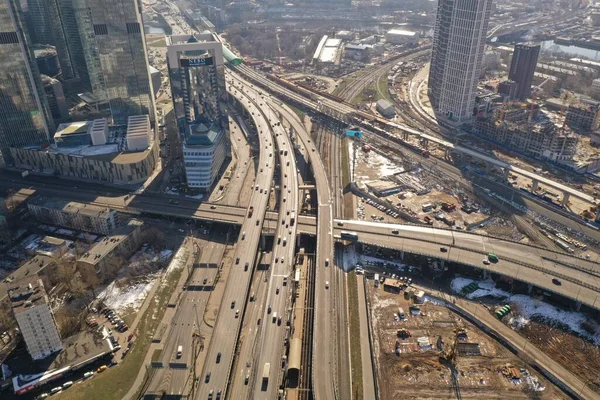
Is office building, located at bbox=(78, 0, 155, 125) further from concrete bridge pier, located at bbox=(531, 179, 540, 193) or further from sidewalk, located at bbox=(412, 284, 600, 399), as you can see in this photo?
concrete bridge pier, located at bbox=(531, 179, 540, 193)

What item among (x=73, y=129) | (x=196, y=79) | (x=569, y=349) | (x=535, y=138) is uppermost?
(x=196, y=79)

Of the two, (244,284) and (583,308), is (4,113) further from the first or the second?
(583,308)

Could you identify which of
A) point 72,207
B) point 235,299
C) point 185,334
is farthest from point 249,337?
point 72,207

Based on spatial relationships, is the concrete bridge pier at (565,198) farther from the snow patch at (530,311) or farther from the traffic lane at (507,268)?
the snow patch at (530,311)

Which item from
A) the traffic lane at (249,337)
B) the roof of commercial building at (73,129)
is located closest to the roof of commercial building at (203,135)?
the roof of commercial building at (73,129)

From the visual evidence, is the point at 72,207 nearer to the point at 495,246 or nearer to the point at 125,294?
the point at 125,294

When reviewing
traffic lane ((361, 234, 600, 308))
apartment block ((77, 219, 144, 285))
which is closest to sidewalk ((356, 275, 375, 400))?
traffic lane ((361, 234, 600, 308))

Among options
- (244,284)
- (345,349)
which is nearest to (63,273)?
(244,284)
